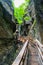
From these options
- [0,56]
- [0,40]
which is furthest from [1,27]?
[0,56]

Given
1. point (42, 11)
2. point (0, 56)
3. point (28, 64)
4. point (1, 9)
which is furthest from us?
point (42, 11)

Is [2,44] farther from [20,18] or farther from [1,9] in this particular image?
[20,18]

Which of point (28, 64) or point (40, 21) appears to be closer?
point (28, 64)

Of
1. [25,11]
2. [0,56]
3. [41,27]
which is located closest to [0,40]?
[0,56]

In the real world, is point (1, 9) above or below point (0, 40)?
above

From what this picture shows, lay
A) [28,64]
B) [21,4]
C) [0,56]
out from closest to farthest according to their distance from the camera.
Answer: [28,64]
[0,56]
[21,4]

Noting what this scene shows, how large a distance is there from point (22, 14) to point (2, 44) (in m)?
27.9

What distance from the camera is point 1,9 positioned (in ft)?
35.7

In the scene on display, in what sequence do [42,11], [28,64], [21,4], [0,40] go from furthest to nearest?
[21,4], [42,11], [0,40], [28,64]

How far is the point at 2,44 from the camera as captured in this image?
9930mm

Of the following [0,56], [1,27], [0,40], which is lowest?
[0,56]

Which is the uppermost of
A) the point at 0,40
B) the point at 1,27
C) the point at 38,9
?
the point at 38,9

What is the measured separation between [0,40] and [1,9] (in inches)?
104

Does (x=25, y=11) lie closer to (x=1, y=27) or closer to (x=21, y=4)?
(x=21, y=4)
